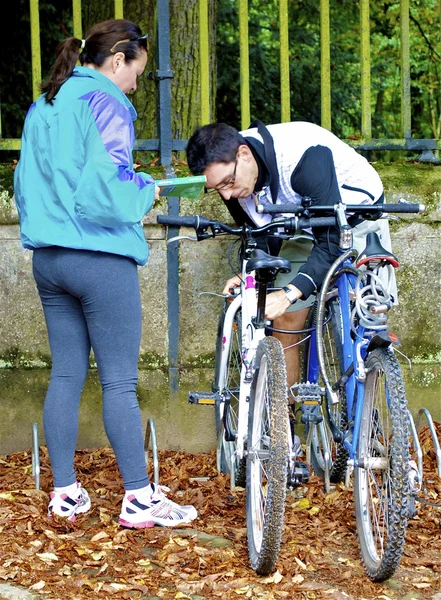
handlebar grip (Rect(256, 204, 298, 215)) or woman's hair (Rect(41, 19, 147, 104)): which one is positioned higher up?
woman's hair (Rect(41, 19, 147, 104))

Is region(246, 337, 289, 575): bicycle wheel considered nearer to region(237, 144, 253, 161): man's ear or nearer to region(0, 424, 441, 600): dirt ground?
region(0, 424, 441, 600): dirt ground

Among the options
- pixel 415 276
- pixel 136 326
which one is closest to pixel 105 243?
pixel 136 326

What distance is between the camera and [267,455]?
3277mm

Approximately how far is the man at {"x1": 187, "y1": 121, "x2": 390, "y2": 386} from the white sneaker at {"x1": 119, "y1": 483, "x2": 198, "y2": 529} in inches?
36.0

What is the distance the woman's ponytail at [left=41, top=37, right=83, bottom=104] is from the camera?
11.3ft

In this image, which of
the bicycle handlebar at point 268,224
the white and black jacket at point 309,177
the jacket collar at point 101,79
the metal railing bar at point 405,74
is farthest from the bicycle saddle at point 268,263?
the metal railing bar at point 405,74

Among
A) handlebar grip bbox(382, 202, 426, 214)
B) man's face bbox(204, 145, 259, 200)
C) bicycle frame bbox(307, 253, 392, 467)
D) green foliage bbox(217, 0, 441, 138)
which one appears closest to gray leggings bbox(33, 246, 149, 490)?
man's face bbox(204, 145, 259, 200)

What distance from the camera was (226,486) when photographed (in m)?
4.31

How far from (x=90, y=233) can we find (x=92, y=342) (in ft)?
1.54

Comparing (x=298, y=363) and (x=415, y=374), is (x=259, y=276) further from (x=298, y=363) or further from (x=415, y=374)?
(x=415, y=374)

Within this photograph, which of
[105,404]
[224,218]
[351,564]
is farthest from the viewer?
[224,218]

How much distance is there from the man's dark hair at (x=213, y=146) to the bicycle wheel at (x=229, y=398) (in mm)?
721

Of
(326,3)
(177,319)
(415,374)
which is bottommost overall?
(415,374)

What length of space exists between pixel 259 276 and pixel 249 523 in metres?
0.93
